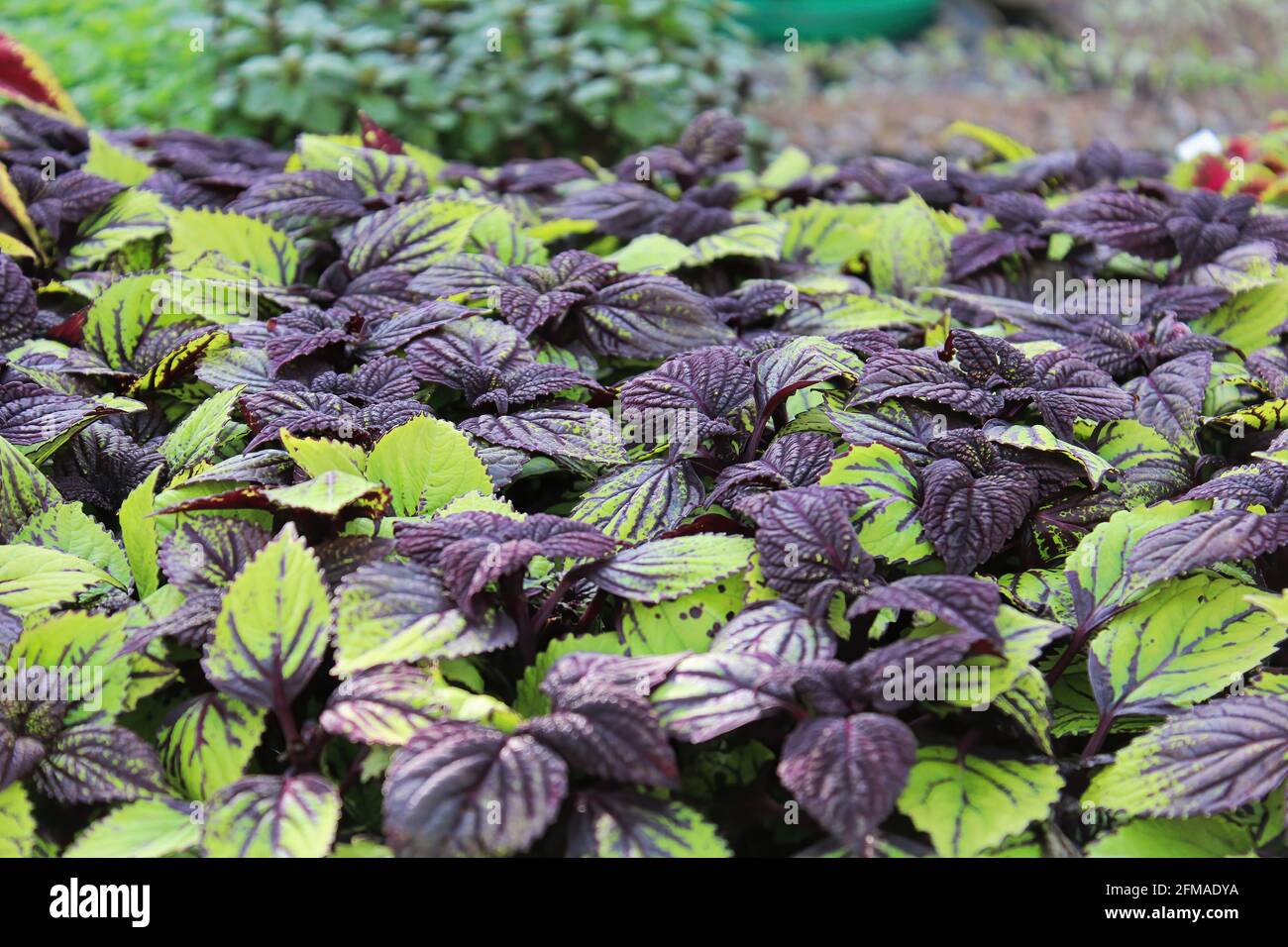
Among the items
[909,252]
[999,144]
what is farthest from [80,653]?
[999,144]

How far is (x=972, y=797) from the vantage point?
124cm

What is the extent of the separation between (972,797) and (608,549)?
48 centimetres

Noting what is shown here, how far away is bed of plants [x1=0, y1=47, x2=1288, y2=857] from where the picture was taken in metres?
1.20

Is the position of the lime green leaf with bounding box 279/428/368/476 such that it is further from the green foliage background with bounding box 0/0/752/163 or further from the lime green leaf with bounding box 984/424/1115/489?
the green foliage background with bounding box 0/0/752/163

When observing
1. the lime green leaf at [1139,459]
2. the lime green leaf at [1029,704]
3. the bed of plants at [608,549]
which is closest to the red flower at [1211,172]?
the bed of plants at [608,549]

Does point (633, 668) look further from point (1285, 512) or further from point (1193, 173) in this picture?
point (1193, 173)

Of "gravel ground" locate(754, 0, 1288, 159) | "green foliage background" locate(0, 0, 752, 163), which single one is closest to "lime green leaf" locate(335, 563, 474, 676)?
"green foliage background" locate(0, 0, 752, 163)

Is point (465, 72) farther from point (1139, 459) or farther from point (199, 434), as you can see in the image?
point (1139, 459)

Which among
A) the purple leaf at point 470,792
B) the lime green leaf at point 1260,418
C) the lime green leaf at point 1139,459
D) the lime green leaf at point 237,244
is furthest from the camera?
the lime green leaf at point 237,244

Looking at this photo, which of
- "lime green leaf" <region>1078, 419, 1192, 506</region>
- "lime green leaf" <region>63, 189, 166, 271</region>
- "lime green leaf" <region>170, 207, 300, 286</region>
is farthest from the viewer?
"lime green leaf" <region>63, 189, 166, 271</region>

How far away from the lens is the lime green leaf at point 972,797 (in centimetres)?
119

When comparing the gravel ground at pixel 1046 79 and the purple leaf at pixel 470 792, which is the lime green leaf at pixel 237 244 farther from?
the gravel ground at pixel 1046 79
